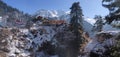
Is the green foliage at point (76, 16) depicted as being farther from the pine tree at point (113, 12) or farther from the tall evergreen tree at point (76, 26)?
the pine tree at point (113, 12)

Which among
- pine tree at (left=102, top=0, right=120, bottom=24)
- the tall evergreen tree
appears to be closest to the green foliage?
the tall evergreen tree

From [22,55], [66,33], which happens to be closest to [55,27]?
[66,33]

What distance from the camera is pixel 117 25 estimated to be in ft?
55.8

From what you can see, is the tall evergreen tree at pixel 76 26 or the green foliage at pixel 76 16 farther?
the green foliage at pixel 76 16

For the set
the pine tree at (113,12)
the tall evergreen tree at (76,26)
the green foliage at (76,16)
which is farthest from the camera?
the green foliage at (76,16)

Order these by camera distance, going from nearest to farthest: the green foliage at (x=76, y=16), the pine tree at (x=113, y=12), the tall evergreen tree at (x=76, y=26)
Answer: the pine tree at (x=113, y=12), the tall evergreen tree at (x=76, y=26), the green foliage at (x=76, y=16)

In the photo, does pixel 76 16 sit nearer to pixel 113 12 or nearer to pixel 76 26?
pixel 76 26

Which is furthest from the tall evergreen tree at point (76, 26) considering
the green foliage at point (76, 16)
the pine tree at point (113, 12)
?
the pine tree at point (113, 12)

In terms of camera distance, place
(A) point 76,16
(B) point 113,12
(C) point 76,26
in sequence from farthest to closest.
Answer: (A) point 76,16
(C) point 76,26
(B) point 113,12

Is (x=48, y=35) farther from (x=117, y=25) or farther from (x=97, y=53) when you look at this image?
(x=117, y=25)

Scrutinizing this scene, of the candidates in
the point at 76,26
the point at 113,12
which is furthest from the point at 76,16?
the point at 113,12

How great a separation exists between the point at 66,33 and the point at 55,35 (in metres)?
4.66

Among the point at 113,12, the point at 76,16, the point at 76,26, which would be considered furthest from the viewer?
the point at 76,16

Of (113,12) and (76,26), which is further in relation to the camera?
(76,26)
